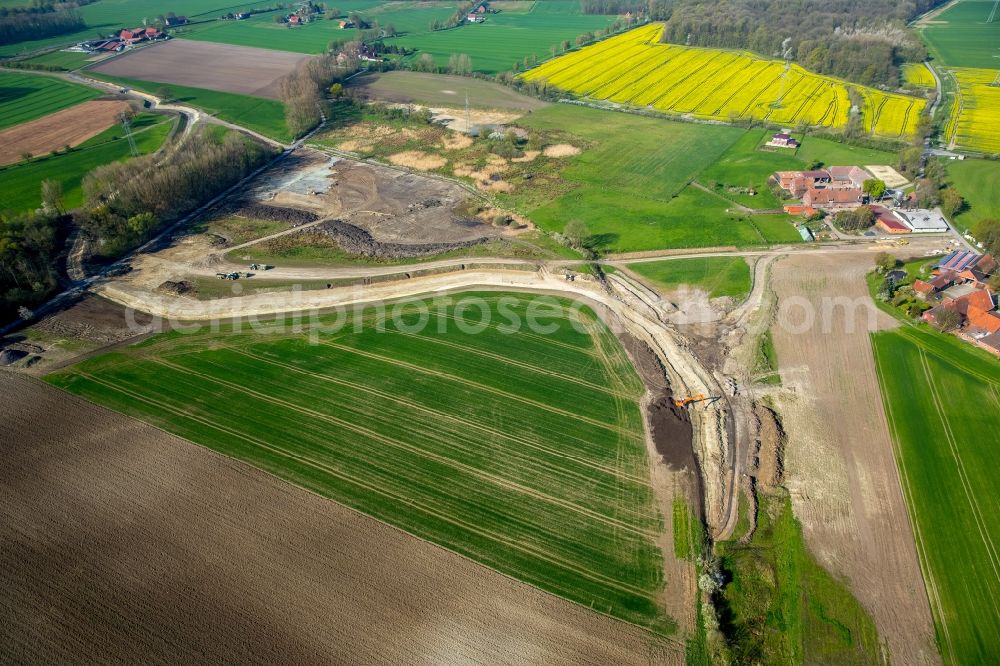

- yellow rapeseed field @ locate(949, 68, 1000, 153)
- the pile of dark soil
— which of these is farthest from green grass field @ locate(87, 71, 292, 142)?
yellow rapeseed field @ locate(949, 68, 1000, 153)

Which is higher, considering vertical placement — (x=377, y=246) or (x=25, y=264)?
(x=25, y=264)

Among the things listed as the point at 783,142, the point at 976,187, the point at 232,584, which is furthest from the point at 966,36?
the point at 232,584

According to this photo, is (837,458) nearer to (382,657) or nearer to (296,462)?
(382,657)

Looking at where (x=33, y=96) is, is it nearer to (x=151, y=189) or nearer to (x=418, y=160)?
(x=151, y=189)

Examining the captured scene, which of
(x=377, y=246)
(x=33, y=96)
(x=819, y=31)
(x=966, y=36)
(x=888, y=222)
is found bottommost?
(x=377, y=246)

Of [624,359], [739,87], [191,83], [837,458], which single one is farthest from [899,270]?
[191,83]

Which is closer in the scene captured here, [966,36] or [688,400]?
[688,400]
